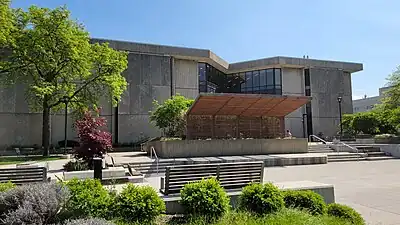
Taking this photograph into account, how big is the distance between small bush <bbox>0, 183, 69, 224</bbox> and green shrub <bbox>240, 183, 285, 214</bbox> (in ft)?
9.73

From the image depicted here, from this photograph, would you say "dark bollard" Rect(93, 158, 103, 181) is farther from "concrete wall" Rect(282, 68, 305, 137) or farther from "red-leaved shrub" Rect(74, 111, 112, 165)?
"concrete wall" Rect(282, 68, 305, 137)

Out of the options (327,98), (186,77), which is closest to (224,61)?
(186,77)

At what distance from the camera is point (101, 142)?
12.9 m

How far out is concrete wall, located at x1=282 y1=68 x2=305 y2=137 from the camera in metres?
40.9

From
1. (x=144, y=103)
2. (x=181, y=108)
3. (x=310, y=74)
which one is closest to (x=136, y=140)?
(x=144, y=103)

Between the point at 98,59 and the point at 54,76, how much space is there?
3.64 meters

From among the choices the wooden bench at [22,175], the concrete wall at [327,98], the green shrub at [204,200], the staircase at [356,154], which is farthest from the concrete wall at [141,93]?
the green shrub at [204,200]

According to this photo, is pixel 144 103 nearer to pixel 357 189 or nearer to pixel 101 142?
pixel 101 142

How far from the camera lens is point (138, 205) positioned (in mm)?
5004

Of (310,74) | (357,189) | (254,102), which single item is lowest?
(357,189)

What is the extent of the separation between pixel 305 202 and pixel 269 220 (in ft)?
3.65

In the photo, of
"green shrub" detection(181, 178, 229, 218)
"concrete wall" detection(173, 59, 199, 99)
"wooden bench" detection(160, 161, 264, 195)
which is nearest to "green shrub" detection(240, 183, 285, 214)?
"green shrub" detection(181, 178, 229, 218)

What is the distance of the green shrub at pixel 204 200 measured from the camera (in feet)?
17.2

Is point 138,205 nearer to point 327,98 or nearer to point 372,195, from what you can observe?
point 372,195
